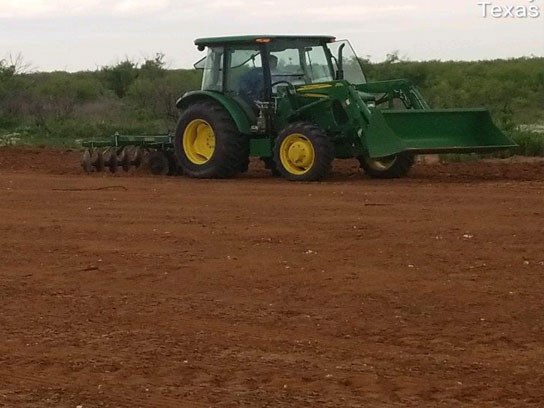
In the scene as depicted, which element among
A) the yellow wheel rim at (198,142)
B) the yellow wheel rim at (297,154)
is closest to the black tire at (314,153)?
the yellow wheel rim at (297,154)

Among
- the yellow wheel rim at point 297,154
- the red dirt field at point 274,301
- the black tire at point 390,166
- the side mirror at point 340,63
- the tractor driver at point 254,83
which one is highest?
the side mirror at point 340,63

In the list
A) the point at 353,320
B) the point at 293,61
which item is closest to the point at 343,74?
the point at 293,61

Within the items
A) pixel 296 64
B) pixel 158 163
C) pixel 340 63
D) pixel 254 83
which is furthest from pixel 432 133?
pixel 158 163

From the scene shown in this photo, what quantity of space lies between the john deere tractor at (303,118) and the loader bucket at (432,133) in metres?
0.01

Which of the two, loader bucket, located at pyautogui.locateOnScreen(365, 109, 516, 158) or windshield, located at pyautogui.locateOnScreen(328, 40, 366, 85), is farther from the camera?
windshield, located at pyautogui.locateOnScreen(328, 40, 366, 85)

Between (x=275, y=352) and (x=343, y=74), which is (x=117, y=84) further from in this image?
(x=275, y=352)

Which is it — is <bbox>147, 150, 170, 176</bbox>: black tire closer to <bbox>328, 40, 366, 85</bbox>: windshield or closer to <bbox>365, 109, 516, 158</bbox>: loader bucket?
<bbox>328, 40, 366, 85</bbox>: windshield

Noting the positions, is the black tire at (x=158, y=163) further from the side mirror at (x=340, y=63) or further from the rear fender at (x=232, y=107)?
the side mirror at (x=340, y=63)

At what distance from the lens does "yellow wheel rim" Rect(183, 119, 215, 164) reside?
1809cm

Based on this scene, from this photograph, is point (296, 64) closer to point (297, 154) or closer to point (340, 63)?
point (340, 63)

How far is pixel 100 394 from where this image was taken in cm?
611

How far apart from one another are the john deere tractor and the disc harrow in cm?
9

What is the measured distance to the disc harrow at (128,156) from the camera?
62.3 feet

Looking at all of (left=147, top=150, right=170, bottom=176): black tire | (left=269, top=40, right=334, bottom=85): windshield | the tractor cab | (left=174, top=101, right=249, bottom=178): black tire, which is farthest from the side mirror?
(left=147, top=150, right=170, bottom=176): black tire
